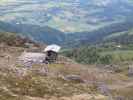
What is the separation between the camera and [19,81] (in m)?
66.3

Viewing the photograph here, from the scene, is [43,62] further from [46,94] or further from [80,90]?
[46,94]

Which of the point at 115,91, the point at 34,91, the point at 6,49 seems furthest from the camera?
the point at 6,49

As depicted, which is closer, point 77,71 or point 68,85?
point 68,85

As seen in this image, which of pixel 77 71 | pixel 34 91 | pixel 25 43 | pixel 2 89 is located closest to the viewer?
pixel 2 89

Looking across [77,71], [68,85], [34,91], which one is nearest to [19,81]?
[34,91]

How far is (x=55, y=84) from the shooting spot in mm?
71062

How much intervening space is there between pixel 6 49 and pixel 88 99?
75.7m

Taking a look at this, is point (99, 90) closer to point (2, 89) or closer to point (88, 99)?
point (88, 99)

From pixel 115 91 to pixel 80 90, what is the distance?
1458 centimetres

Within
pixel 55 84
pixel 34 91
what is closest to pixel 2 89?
pixel 34 91

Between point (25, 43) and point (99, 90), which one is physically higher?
point (25, 43)

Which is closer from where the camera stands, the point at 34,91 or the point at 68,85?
the point at 34,91

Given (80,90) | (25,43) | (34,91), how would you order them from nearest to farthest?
1. (34,91)
2. (80,90)
3. (25,43)

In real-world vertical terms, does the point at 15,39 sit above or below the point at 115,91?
above
